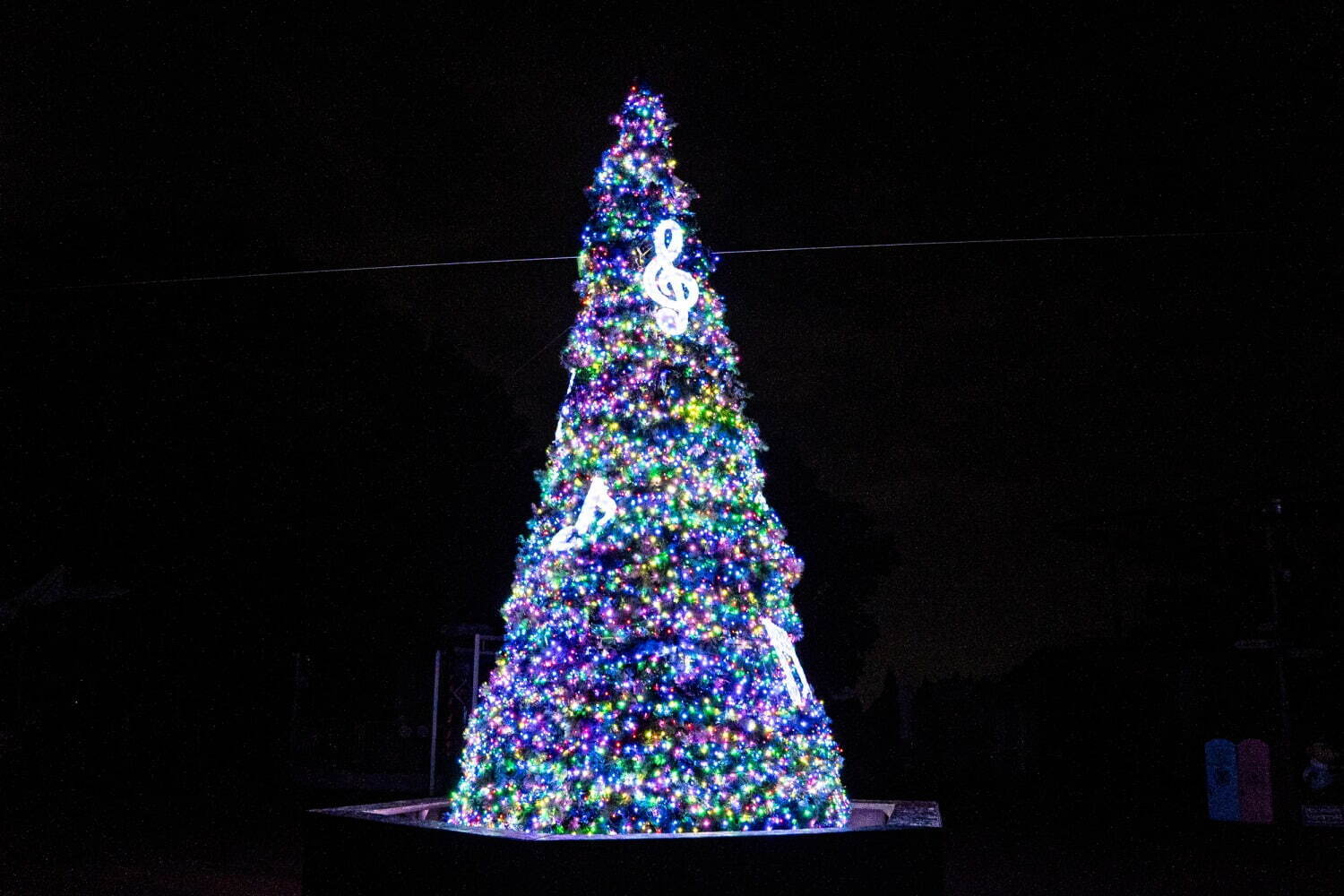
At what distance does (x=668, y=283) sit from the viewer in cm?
812

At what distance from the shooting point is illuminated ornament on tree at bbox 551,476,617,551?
762 cm

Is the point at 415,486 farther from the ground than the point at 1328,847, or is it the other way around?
the point at 415,486

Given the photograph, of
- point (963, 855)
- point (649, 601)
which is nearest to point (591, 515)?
point (649, 601)

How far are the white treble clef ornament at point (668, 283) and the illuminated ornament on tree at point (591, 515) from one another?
1272mm

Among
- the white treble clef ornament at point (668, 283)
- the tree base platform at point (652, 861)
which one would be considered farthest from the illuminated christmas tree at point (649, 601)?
the tree base platform at point (652, 861)

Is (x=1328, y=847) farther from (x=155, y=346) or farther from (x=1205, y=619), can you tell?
(x=155, y=346)

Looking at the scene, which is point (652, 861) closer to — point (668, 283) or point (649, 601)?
point (649, 601)

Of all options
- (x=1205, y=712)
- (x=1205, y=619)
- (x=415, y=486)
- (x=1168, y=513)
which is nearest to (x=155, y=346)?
(x=415, y=486)

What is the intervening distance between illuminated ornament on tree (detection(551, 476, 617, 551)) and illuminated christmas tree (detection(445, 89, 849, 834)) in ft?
0.04

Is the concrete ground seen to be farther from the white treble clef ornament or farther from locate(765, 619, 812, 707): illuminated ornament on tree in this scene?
the white treble clef ornament

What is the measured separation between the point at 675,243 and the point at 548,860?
4.57 m

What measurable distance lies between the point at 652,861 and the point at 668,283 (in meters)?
4.17

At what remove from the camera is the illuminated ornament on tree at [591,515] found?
25.0ft

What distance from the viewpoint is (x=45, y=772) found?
71.6 ft
